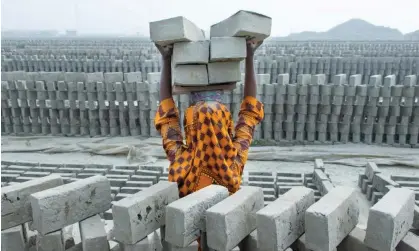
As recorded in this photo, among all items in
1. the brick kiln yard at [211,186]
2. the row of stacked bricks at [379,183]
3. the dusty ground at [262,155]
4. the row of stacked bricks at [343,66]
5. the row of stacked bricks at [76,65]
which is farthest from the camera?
the row of stacked bricks at [76,65]

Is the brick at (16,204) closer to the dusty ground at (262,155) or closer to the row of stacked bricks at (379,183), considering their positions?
the row of stacked bricks at (379,183)

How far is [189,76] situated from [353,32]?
79.4 m

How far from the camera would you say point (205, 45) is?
7.59 feet

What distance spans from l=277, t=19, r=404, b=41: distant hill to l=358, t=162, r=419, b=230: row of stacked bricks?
64.9 meters

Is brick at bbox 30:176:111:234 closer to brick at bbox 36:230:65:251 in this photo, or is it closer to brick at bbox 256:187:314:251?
brick at bbox 36:230:65:251

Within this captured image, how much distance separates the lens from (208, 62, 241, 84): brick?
2340 mm

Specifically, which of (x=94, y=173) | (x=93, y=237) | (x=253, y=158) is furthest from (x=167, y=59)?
(x=253, y=158)

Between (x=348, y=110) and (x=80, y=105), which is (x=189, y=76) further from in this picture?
(x=80, y=105)

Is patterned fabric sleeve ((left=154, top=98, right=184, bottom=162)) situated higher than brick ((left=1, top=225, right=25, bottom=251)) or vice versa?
patterned fabric sleeve ((left=154, top=98, right=184, bottom=162))

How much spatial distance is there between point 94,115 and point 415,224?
703 centimetres

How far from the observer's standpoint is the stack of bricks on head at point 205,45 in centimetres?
221

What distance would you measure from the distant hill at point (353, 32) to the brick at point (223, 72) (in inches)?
2666

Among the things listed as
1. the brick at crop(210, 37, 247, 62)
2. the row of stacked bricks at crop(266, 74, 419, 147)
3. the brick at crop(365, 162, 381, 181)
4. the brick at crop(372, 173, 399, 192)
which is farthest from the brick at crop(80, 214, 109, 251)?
the row of stacked bricks at crop(266, 74, 419, 147)

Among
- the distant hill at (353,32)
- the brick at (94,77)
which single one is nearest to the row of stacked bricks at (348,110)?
the brick at (94,77)
